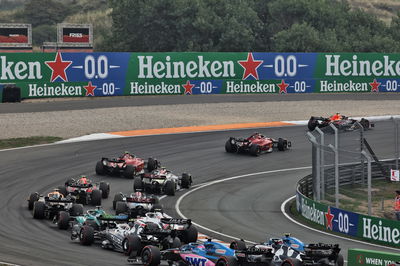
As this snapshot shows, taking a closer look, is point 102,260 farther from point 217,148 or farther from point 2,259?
point 217,148

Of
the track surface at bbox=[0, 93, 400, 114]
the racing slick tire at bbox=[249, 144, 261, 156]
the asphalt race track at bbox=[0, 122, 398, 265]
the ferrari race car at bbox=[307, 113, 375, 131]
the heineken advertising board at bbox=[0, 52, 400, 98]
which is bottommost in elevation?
the asphalt race track at bbox=[0, 122, 398, 265]

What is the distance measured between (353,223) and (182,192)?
9.29 m

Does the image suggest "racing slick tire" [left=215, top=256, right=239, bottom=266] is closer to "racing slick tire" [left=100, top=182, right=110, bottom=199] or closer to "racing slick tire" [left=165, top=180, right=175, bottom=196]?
"racing slick tire" [left=100, top=182, right=110, bottom=199]

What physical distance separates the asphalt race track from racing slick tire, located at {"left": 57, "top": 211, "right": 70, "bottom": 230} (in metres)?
0.27

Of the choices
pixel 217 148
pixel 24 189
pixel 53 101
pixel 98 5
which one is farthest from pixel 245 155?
pixel 98 5

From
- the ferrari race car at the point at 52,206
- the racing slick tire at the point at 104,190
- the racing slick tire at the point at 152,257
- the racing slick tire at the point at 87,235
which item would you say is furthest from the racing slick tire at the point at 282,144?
the racing slick tire at the point at 152,257

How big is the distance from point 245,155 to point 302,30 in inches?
1591

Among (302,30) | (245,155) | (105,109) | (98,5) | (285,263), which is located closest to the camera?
(285,263)

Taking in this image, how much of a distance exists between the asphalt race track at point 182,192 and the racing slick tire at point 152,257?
3.21ft

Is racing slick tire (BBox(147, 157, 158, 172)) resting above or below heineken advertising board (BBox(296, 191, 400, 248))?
above

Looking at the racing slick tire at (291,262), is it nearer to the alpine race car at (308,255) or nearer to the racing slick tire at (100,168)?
the alpine race car at (308,255)

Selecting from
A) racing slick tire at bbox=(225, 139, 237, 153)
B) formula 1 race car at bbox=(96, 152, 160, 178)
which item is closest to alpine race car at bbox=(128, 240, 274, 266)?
formula 1 race car at bbox=(96, 152, 160, 178)

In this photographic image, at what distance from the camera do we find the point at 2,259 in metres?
24.4

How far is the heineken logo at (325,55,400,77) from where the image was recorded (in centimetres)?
6562
